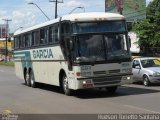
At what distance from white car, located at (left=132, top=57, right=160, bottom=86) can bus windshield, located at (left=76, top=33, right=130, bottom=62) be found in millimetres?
5356

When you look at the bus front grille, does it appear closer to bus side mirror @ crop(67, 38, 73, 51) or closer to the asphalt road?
the asphalt road

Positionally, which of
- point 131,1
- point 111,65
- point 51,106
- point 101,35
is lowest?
point 51,106

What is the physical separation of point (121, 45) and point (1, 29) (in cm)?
13603

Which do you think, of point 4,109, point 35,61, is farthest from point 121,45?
point 35,61

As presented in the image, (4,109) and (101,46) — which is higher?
(101,46)

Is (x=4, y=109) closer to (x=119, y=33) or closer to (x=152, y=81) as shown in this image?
(x=119, y=33)

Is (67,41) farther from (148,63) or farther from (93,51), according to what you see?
(148,63)

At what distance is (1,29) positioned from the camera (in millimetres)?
151375

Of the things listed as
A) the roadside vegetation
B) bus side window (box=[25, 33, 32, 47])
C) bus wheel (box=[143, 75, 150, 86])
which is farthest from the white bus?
the roadside vegetation

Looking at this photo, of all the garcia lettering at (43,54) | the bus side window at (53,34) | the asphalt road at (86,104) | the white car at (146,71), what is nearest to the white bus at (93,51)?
the bus side window at (53,34)

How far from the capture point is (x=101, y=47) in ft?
59.4

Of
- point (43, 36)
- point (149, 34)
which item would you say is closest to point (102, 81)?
point (43, 36)

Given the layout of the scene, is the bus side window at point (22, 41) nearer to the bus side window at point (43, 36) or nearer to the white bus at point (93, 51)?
the bus side window at point (43, 36)

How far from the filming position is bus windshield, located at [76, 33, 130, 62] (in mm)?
17906
